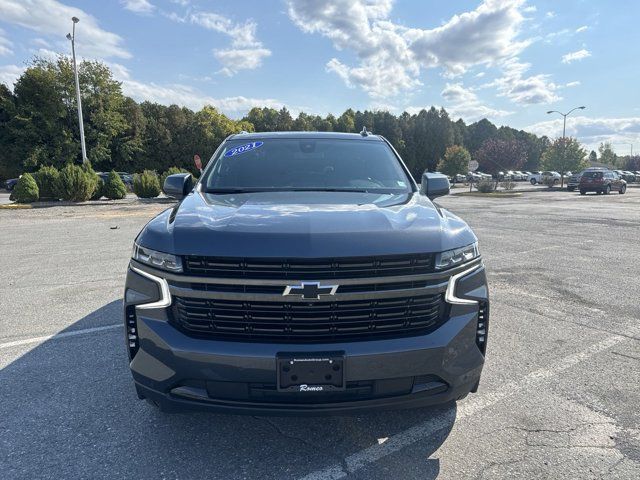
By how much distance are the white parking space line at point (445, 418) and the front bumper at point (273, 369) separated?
1.37 feet

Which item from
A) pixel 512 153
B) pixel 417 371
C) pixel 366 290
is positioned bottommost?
pixel 417 371

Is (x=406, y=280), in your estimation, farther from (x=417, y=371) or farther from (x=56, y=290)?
(x=56, y=290)

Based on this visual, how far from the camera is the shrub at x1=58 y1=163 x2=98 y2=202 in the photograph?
21.9 meters

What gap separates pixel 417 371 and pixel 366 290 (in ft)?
1.60

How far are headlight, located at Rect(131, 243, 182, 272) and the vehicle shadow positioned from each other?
1090 millimetres

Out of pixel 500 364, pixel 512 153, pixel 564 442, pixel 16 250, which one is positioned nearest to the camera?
pixel 564 442

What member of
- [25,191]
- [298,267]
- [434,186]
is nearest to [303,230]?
[298,267]

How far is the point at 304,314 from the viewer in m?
2.26

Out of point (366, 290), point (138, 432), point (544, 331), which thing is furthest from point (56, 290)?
point (544, 331)

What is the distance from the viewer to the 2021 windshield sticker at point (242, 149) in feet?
13.2

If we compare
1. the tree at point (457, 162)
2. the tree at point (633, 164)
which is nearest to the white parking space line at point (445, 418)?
the tree at point (457, 162)

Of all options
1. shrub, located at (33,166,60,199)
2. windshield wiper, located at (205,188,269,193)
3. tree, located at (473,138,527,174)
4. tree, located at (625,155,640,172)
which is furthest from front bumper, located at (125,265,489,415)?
tree, located at (625,155,640,172)

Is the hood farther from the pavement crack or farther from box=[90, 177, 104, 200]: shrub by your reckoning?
box=[90, 177, 104, 200]: shrub

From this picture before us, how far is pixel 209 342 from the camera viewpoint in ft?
7.39
